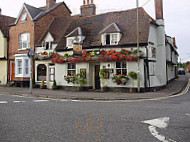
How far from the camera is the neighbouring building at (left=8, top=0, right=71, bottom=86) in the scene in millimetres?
21688

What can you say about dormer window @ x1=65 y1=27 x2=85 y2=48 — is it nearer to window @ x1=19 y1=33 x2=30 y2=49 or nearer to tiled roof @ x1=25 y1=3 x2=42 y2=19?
window @ x1=19 y1=33 x2=30 y2=49

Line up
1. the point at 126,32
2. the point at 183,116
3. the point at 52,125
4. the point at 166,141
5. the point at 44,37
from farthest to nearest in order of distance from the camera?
the point at 44,37 → the point at 126,32 → the point at 183,116 → the point at 52,125 → the point at 166,141

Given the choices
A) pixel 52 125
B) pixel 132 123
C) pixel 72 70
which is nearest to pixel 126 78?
pixel 72 70

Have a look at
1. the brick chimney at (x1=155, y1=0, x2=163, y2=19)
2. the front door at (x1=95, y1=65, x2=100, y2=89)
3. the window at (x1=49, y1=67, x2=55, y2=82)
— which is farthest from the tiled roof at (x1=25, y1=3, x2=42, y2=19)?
the brick chimney at (x1=155, y1=0, x2=163, y2=19)

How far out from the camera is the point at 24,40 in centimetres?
2247

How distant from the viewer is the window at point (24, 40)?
72.8 feet

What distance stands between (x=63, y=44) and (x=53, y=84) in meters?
4.37

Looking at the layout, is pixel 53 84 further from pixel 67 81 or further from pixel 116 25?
pixel 116 25

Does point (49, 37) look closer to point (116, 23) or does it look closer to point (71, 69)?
point (71, 69)

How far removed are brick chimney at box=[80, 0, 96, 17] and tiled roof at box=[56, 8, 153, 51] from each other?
2.68m

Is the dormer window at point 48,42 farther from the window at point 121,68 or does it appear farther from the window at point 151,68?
the window at point 151,68

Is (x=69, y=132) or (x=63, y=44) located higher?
(x=63, y=44)

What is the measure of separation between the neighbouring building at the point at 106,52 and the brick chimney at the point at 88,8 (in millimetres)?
2687

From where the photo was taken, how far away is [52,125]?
577 centimetres
